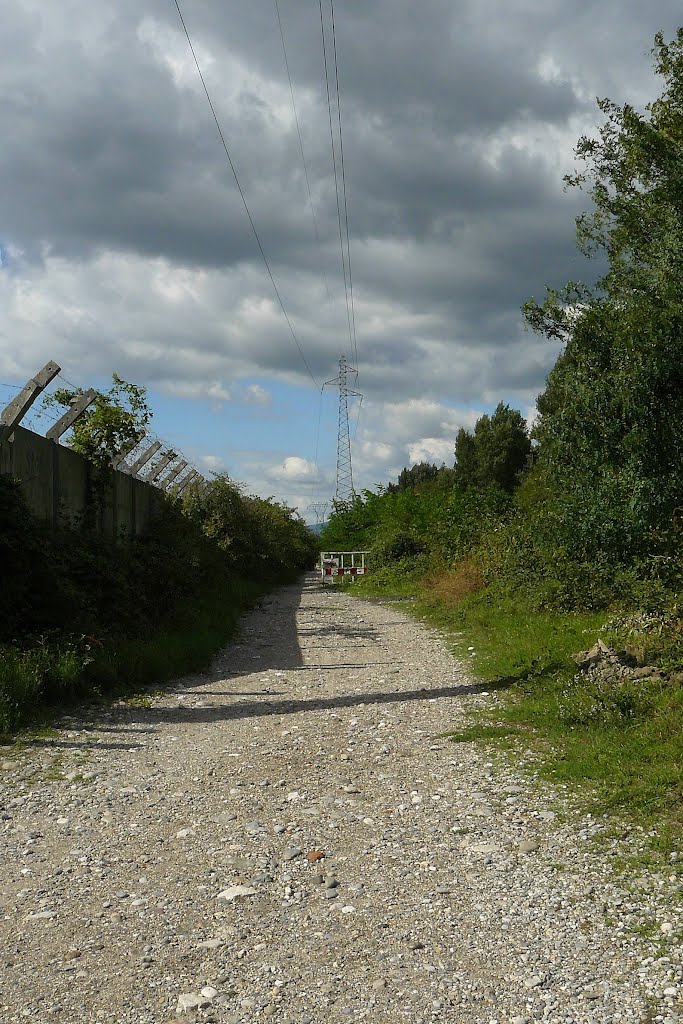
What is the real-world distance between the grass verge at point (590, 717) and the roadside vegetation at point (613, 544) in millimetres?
20

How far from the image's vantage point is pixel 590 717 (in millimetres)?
7316

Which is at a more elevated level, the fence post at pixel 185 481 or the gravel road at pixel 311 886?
the fence post at pixel 185 481

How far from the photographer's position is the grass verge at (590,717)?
18.2ft

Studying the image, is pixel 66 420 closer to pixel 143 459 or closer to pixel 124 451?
pixel 124 451

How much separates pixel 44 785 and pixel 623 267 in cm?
968

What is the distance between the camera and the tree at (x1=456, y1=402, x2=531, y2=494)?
2532 inches

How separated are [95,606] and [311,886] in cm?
731

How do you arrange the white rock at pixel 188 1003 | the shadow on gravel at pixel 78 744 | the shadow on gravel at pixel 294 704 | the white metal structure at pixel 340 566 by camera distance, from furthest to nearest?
the white metal structure at pixel 340 566, the shadow on gravel at pixel 294 704, the shadow on gravel at pixel 78 744, the white rock at pixel 188 1003

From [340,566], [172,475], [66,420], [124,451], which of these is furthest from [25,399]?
[340,566]

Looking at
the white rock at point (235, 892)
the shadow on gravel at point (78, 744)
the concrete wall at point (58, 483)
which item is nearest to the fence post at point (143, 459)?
the concrete wall at point (58, 483)

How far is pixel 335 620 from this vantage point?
18.4 metres

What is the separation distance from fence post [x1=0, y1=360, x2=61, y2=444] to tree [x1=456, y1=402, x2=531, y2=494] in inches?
2109

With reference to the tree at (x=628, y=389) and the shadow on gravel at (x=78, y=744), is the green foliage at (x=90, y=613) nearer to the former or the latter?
the shadow on gravel at (x=78, y=744)

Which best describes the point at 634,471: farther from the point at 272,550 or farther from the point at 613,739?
the point at 272,550
